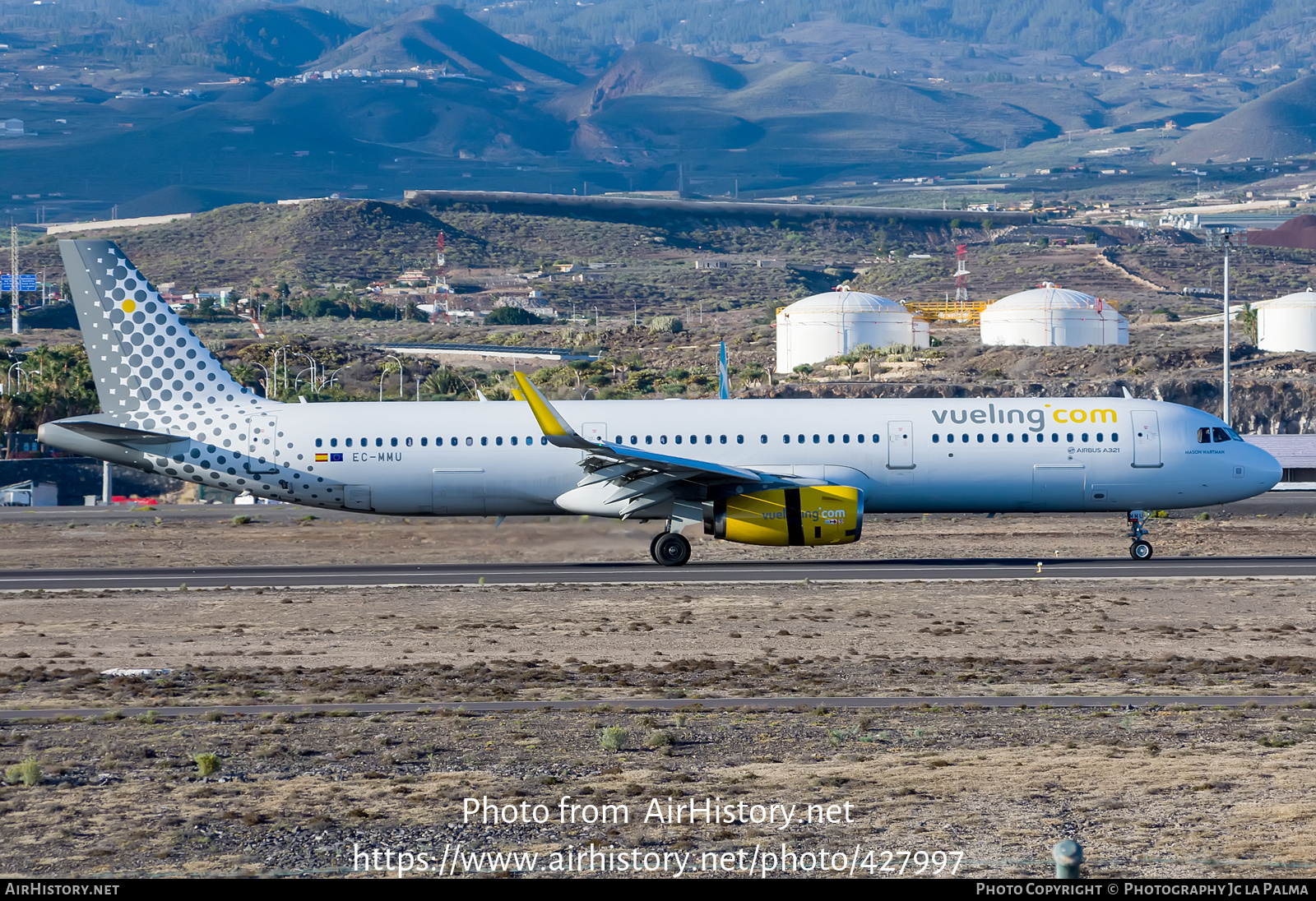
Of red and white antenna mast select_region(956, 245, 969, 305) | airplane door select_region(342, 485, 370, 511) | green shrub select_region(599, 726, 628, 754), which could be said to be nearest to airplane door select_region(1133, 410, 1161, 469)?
airplane door select_region(342, 485, 370, 511)

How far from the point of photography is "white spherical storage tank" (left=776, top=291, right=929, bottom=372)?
116250mm

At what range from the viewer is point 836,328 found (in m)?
116

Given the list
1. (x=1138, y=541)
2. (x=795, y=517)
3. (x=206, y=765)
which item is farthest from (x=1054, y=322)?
(x=206, y=765)

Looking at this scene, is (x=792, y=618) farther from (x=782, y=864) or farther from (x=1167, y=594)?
(x=782, y=864)

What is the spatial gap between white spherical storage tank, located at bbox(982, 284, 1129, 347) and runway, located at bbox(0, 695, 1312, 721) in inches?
3927

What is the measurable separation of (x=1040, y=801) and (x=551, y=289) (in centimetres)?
18652

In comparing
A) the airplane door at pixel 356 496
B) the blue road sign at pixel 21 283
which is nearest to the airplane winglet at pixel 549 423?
the airplane door at pixel 356 496

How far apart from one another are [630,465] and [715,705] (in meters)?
15.2

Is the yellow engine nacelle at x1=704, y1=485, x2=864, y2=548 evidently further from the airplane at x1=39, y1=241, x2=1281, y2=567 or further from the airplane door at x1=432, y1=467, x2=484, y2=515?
the airplane door at x1=432, y1=467, x2=484, y2=515

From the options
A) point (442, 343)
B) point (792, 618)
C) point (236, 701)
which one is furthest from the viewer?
point (442, 343)

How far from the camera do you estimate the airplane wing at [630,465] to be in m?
32.7

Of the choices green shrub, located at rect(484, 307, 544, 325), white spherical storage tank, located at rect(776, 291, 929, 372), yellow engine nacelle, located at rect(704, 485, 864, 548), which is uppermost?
green shrub, located at rect(484, 307, 544, 325)

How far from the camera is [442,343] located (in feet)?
433

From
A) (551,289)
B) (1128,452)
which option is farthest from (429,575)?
(551,289)
